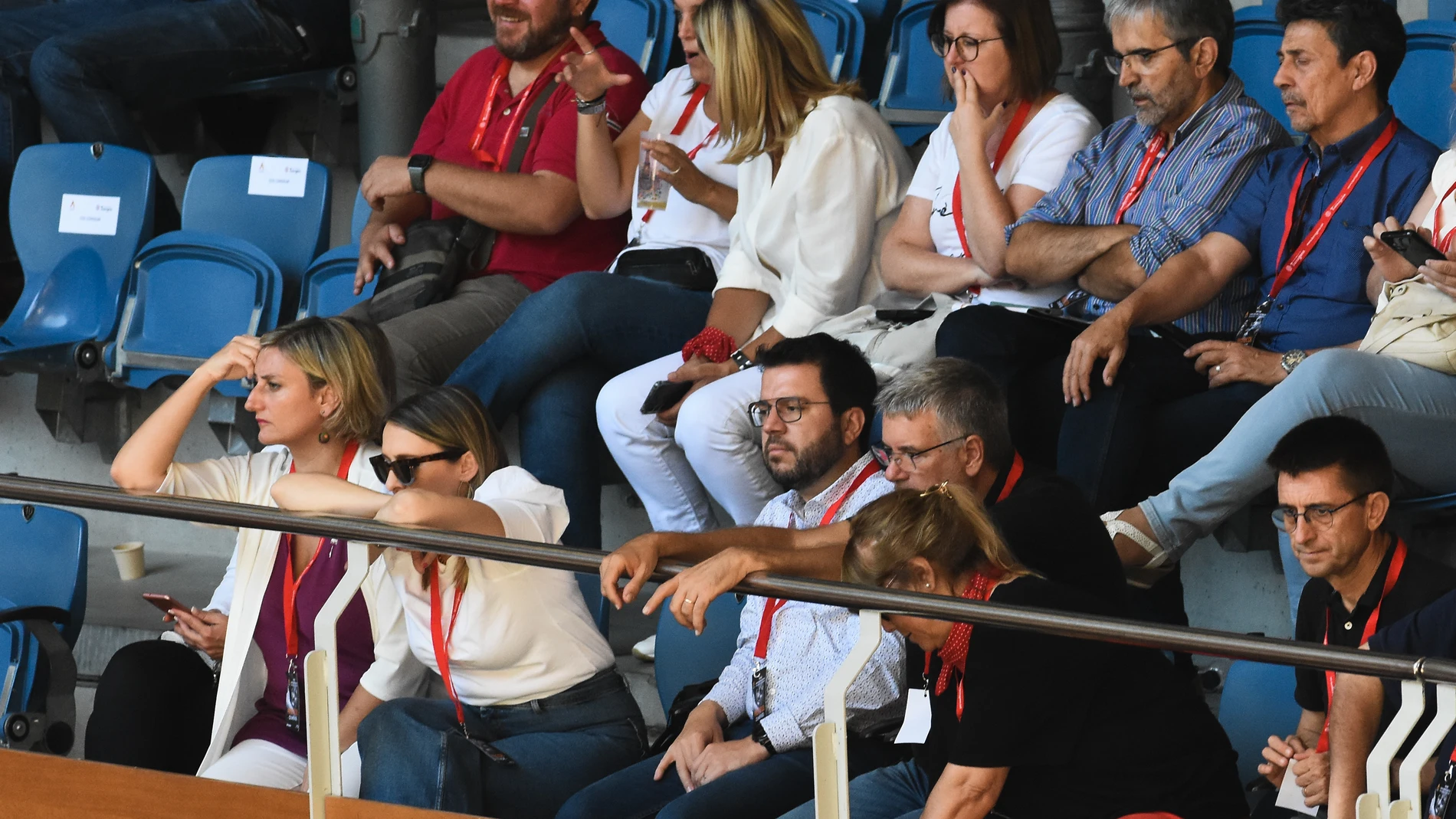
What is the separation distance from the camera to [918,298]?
3.77m

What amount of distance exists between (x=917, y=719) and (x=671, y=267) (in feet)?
5.32

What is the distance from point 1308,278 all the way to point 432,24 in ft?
9.59

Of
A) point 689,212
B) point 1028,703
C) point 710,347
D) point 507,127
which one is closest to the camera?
point 1028,703

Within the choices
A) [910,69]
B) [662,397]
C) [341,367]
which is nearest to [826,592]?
[341,367]

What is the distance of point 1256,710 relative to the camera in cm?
275

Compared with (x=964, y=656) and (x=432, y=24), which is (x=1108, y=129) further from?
(x=432, y=24)

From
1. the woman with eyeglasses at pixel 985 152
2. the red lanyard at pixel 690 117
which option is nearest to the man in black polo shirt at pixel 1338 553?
the woman with eyeglasses at pixel 985 152

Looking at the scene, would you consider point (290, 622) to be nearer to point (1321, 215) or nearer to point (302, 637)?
point (302, 637)

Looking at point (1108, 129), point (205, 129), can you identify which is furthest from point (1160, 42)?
point (205, 129)

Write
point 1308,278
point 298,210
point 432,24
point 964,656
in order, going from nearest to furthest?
point 964,656 < point 1308,278 < point 298,210 < point 432,24

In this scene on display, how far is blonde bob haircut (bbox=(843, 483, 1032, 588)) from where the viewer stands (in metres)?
2.35

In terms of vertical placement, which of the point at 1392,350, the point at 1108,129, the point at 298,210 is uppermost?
the point at 1108,129

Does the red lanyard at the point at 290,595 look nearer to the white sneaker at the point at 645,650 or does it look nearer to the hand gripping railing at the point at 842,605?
the hand gripping railing at the point at 842,605

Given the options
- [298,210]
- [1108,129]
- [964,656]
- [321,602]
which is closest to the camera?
[964,656]
